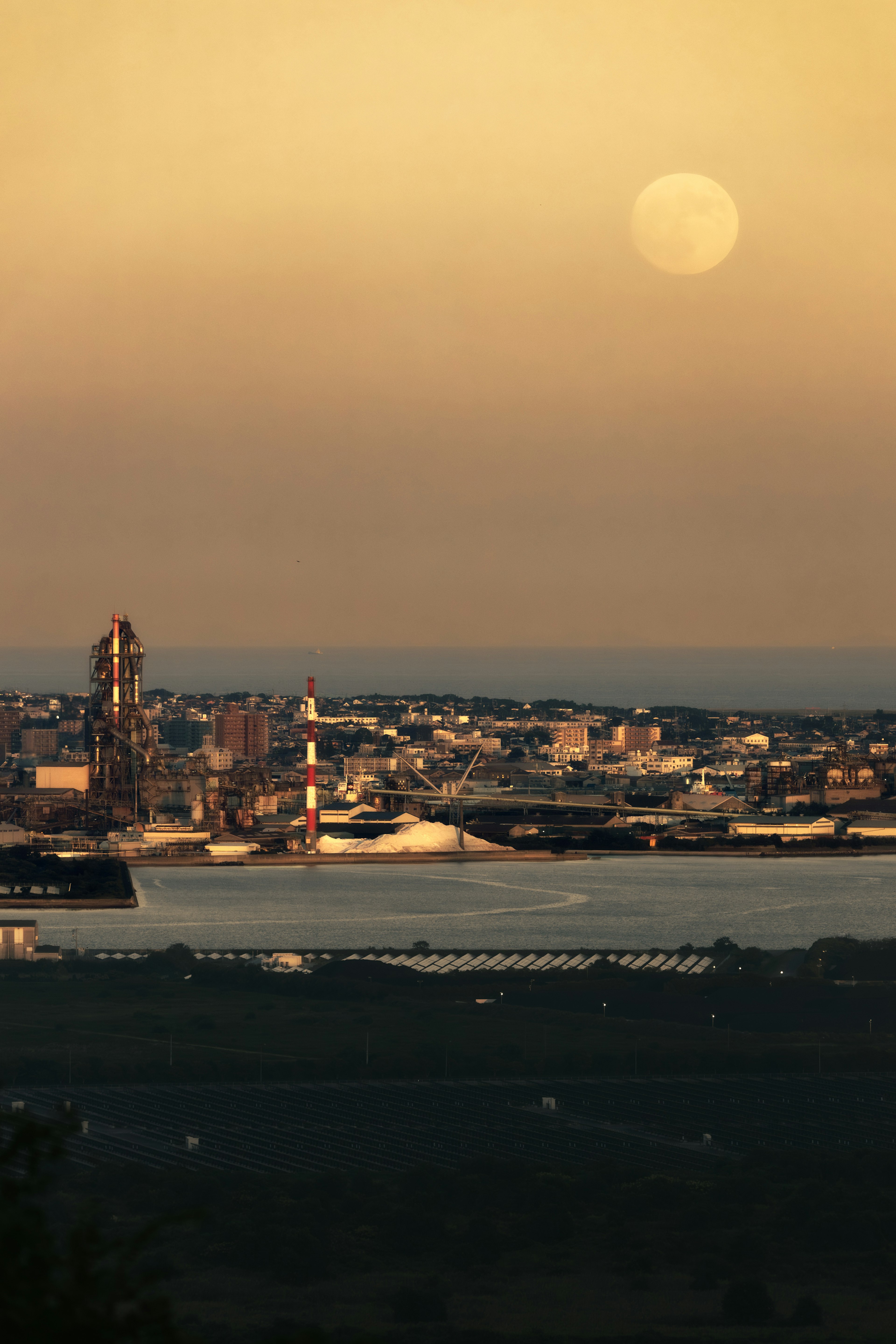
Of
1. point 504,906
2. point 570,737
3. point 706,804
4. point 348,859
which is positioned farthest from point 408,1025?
point 570,737

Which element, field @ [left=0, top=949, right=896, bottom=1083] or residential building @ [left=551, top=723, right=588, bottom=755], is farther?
residential building @ [left=551, top=723, right=588, bottom=755]

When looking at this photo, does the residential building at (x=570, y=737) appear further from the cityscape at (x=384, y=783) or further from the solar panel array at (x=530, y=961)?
the solar panel array at (x=530, y=961)

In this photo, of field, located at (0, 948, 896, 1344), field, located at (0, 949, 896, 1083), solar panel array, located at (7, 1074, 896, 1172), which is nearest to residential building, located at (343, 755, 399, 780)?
field, located at (0, 949, 896, 1083)

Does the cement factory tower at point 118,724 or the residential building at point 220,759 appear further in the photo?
the residential building at point 220,759

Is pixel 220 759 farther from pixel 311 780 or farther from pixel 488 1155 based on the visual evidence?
pixel 488 1155

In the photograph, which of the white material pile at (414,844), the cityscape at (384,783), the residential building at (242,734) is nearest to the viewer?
the white material pile at (414,844)

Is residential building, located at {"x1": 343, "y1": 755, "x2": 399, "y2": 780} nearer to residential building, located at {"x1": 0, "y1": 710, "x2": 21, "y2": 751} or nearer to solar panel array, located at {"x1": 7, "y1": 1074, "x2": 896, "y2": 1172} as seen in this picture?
residential building, located at {"x1": 0, "y1": 710, "x2": 21, "y2": 751}

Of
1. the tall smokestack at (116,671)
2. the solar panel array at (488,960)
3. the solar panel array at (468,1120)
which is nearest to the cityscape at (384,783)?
the tall smokestack at (116,671)
